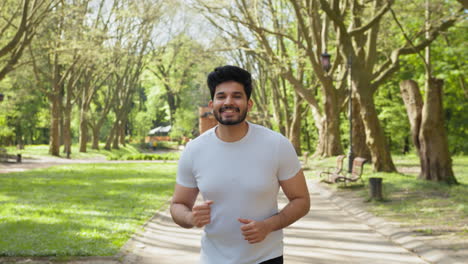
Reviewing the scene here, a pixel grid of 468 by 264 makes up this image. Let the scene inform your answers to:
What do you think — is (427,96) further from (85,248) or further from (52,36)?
(52,36)

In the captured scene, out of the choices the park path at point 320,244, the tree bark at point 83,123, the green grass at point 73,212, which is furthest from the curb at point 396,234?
the tree bark at point 83,123

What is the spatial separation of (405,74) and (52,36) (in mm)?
24121

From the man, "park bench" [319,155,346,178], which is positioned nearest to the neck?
the man

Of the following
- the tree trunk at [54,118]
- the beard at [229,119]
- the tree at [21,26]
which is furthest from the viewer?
the tree trunk at [54,118]

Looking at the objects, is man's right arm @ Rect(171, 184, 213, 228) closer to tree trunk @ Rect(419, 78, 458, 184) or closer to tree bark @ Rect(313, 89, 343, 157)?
tree trunk @ Rect(419, 78, 458, 184)

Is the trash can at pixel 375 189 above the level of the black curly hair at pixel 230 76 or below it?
below

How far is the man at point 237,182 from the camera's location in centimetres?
272

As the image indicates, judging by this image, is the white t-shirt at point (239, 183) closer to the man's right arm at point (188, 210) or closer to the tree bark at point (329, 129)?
the man's right arm at point (188, 210)

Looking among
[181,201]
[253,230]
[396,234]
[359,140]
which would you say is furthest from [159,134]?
[253,230]

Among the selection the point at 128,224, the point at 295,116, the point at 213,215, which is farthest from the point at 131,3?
the point at 213,215

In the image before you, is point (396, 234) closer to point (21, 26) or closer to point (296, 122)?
point (21, 26)

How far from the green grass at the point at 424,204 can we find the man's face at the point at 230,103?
7033mm

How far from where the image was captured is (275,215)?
2766mm

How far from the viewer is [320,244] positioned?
8344 millimetres
